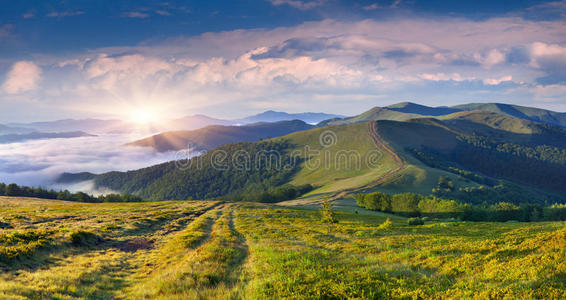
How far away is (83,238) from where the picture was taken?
2272 cm

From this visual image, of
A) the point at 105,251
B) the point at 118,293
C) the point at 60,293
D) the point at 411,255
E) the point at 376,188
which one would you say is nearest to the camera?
the point at 60,293

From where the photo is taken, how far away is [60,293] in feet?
34.4

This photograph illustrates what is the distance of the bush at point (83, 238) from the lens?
21.7 metres

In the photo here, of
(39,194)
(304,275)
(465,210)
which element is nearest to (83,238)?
(304,275)

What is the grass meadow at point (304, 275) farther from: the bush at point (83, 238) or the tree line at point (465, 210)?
the tree line at point (465, 210)

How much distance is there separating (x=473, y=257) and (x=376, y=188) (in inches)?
5722

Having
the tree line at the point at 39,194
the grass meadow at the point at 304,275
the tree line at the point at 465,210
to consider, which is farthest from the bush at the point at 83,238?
the tree line at the point at 39,194

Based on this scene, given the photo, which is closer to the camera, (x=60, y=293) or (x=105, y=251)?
(x=60, y=293)

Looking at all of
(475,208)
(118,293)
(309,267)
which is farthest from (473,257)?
(475,208)

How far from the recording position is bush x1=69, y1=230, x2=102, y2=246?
21.7m

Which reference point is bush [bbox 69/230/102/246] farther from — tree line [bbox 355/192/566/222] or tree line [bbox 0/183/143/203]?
tree line [bbox 0/183/143/203]

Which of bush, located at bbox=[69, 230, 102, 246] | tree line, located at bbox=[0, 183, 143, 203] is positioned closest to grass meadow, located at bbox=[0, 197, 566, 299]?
bush, located at bbox=[69, 230, 102, 246]

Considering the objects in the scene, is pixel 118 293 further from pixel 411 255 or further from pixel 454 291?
pixel 411 255

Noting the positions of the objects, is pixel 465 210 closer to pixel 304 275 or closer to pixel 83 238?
pixel 304 275
